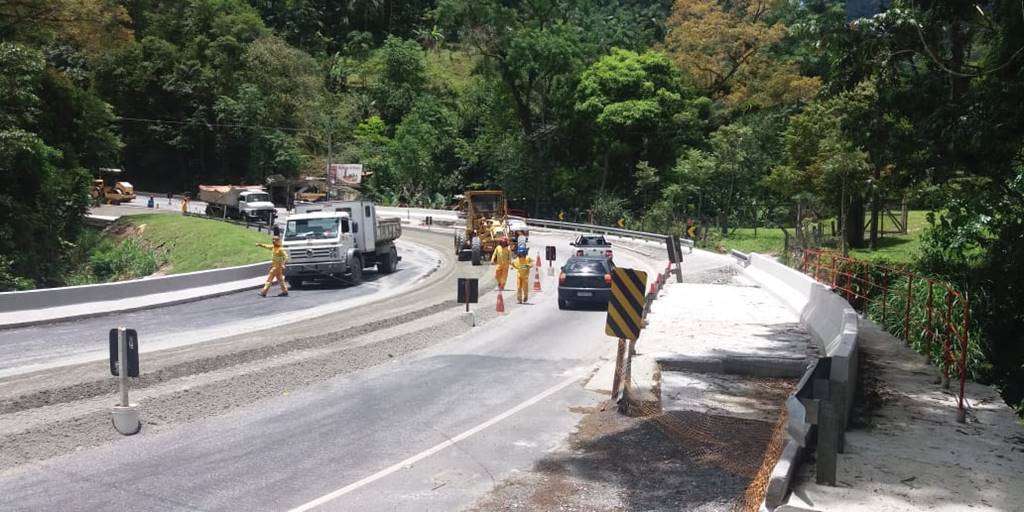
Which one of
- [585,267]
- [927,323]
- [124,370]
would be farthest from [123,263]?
[927,323]

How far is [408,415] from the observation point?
1173 centimetres

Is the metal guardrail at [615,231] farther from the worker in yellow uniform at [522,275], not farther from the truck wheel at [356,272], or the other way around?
the worker in yellow uniform at [522,275]

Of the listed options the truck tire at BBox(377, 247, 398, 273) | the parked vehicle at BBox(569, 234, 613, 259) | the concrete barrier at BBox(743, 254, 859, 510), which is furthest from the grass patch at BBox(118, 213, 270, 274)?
the concrete barrier at BBox(743, 254, 859, 510)

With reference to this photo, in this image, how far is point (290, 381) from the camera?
13742 millimetres

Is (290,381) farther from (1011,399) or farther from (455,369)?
(1011,399)

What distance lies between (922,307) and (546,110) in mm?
57871

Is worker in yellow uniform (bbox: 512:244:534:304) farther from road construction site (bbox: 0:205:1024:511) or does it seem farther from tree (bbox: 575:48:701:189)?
tree (bbox: 575:48:701:189)

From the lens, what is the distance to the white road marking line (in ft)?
26.9

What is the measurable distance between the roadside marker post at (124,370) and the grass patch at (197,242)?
25770 mm

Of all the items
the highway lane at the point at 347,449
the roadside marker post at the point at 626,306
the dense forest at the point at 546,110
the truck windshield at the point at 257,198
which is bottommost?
the highway lane at the point at 347,449

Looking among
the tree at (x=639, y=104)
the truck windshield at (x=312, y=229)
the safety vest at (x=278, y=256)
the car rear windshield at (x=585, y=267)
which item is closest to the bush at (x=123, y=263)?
the truck windshield at (x=312, y=229)

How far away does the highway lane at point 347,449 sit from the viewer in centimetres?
831

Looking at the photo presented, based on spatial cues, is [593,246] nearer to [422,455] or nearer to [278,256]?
[278,256]

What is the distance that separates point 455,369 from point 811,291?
28.0 ft
